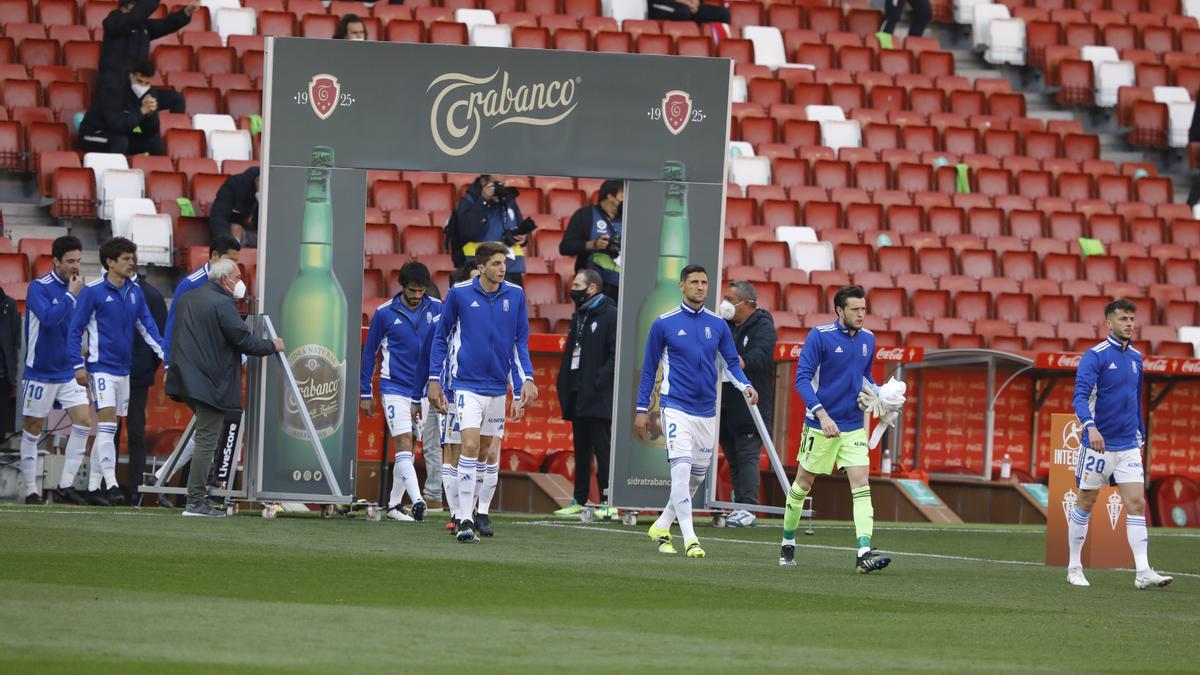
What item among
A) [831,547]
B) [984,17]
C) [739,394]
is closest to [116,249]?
[739,394]

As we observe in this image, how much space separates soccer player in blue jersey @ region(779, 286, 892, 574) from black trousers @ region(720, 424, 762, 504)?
4.41 meters

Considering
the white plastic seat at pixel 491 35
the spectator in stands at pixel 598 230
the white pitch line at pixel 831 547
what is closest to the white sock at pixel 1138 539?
the white pitch line at pixel 831 547

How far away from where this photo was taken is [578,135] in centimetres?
1688

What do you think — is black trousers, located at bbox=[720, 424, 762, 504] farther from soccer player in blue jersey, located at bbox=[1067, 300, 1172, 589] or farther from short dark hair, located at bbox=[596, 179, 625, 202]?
soccer player in blue jersey, located at bbox=[1067, 300, 1172, 589]

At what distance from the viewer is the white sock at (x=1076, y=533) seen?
13.4 meters

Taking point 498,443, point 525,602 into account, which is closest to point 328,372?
point 498,443

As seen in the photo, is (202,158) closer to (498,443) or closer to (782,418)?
(782,418)

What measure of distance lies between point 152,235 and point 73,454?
12.9ft

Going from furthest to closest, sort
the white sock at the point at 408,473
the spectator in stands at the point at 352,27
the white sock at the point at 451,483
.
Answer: the spectator in stands at the point at 352,27 → the white sock at the point at 408,473 → the white sock at the point at 451,483

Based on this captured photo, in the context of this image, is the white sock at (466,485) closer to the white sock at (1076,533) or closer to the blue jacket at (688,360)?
the blue jacket at (688,360)

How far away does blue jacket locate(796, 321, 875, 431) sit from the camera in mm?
13453

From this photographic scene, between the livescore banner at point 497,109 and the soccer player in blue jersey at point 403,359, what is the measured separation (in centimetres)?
115

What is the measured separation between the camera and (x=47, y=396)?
17141mm

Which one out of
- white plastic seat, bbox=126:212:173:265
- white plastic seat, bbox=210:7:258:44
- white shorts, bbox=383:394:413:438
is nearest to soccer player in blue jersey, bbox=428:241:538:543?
white shorts, bbox=383:394:413:438
